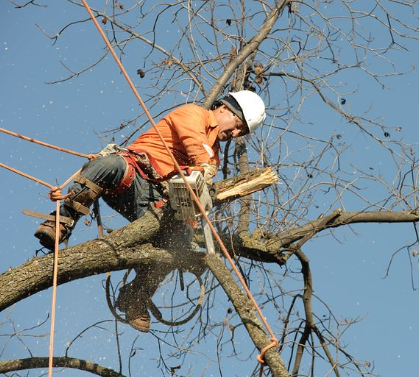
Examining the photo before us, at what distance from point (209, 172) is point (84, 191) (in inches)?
30.6

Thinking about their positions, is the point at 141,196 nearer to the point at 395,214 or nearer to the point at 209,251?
the point at 209,251

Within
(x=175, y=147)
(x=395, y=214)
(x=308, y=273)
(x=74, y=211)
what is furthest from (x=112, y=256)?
A: (x=395, y=214)

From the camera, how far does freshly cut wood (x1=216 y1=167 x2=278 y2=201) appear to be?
6055 mm

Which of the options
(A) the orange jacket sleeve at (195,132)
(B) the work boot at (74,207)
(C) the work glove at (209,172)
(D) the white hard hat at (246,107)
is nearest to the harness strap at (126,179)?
(B) the work boot at (74,207)

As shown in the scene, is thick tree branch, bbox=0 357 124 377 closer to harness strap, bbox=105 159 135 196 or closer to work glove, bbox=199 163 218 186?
harness strap, bbox=105 159 135 196

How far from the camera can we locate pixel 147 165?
6.28 m

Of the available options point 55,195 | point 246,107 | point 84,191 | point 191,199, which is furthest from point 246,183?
point 55,195

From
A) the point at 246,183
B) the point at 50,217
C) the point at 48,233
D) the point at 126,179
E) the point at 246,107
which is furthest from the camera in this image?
the point at 246,107

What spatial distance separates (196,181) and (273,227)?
1.04 m

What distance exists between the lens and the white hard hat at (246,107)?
22.2 ft

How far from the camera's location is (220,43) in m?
8.05

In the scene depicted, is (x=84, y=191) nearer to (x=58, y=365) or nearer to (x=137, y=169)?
(x=137, y=169)

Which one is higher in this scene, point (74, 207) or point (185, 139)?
point (185, 139)

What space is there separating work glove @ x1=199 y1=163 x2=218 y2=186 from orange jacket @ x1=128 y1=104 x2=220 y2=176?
70 millimetres
